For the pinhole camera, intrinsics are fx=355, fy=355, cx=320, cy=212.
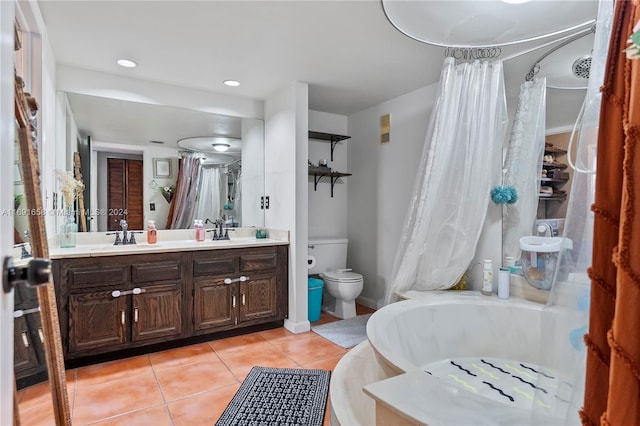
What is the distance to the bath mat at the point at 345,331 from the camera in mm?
2969

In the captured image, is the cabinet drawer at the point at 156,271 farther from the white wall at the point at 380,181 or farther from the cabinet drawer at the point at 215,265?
the white wall at the point at 380,181

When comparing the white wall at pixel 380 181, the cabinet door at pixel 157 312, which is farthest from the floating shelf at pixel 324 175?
the cabinet door at pixel 157 312

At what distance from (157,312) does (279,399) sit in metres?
1.26

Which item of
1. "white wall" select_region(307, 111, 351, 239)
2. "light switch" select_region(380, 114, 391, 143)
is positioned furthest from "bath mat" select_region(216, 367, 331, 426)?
"light switch" select_region(380, 114, 391, 143)

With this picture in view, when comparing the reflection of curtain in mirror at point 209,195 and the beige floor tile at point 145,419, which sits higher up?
the reflection of curtain in mirror at point 209,195

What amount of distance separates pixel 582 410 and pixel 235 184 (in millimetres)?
3352

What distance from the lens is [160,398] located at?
2107 millimetres

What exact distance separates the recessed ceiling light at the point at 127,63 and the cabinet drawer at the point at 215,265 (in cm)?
159

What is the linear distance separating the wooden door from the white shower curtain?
2.35 meters

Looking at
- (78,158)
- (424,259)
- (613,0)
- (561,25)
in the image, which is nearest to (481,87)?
(561,25)

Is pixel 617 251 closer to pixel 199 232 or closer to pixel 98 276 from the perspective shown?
pixel 98 276

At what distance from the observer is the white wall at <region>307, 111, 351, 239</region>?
4113 millimetres

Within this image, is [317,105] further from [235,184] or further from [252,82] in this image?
[235,184]

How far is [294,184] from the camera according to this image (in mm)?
3219
